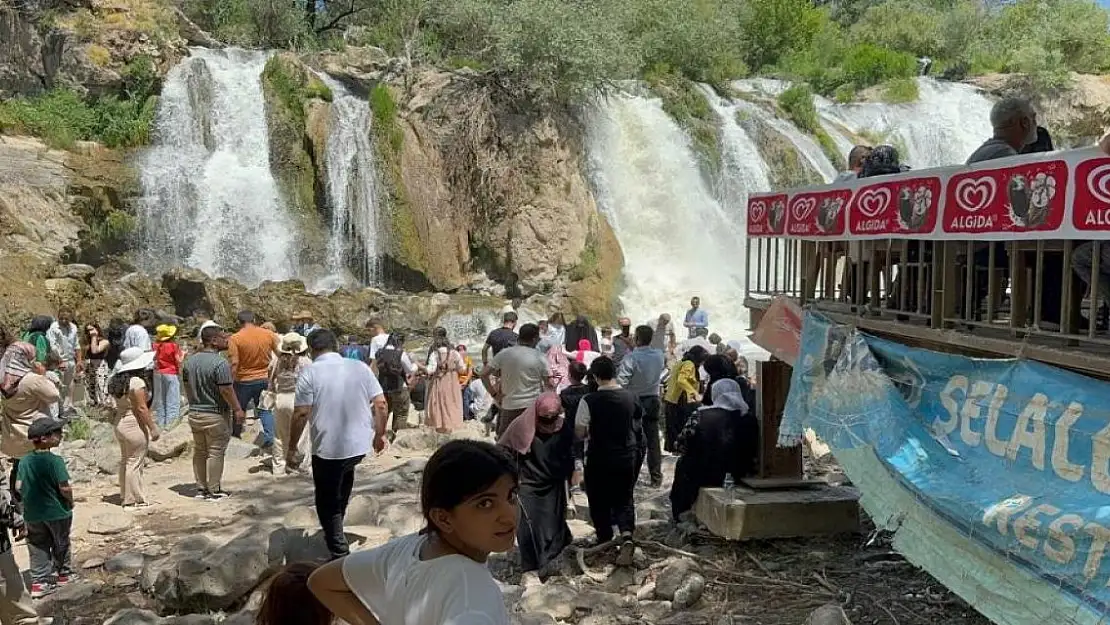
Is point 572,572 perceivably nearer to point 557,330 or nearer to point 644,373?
point 644,373

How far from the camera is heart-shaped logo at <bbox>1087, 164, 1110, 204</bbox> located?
11.9ft

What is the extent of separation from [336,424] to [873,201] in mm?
3478

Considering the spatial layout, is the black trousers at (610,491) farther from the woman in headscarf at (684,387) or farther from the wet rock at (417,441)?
the wet rock at (417,441)

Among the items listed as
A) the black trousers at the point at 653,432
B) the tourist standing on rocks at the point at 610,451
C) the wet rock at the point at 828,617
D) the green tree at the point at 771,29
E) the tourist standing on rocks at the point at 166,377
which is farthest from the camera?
the green tree at the point at 771,29

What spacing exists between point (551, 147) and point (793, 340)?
17.8 m

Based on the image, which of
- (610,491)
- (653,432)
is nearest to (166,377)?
(653,432)

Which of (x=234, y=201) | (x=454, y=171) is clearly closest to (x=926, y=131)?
(x=454, y=171)

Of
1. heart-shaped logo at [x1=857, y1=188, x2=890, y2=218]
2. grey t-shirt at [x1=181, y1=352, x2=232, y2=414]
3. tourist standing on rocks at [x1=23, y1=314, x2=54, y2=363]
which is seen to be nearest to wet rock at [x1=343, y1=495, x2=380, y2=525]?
grey t-shirt at [x1=181, y1=352, x2=232, y2=414]

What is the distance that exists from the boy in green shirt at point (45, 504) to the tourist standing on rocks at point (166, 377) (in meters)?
4.12

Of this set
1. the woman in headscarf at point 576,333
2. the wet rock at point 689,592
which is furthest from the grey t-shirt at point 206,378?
the woman in headscarf at point 576,333

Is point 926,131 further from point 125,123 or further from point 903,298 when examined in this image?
point 903,298

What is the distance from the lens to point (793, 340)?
6.75m

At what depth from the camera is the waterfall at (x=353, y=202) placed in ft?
71.8

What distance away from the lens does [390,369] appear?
35.5ft
